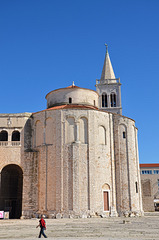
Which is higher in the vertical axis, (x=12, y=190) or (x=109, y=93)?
(x=109, y=93)

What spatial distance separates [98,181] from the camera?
2978 centimetres

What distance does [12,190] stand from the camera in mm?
33969

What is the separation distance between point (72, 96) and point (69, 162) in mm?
8577

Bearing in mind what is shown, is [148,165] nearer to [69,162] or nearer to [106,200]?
[106,200]

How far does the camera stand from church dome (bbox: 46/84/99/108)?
3434cm

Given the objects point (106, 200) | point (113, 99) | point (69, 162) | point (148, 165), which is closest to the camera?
point (69, 162)

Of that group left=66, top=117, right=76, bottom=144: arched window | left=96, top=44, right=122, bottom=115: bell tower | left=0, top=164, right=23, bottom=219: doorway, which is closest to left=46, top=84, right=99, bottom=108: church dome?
left=66, top=117, right=76, bottom=144: arched window

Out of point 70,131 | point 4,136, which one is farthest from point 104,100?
point 70,131

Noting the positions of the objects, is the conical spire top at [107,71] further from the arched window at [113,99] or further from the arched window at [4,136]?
the arched window at [4,136]

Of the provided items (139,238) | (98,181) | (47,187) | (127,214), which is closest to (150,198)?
(127,214)

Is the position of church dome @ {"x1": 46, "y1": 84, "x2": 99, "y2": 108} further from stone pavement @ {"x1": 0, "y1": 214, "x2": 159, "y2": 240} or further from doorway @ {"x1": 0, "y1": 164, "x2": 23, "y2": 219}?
stone pavement @ {"x1": 0, "y1": 214, "x2": 159, "y2": 240}

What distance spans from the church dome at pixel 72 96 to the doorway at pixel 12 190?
29.1 ft

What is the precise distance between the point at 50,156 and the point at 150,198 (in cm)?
2061

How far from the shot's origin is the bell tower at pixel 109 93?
207 ft
